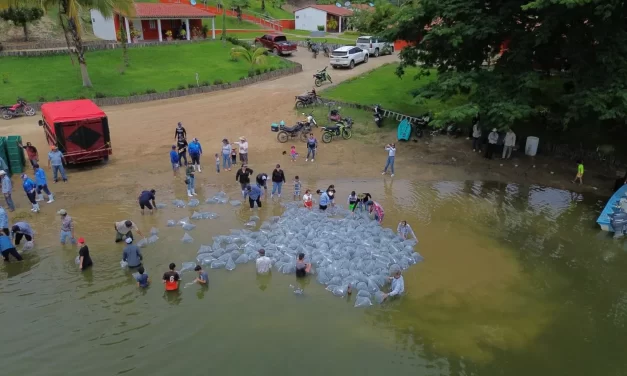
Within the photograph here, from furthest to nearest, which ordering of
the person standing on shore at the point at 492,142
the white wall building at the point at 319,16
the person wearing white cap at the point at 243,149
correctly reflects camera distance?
the white wall building at the point at 319,16 → the person standing on shore at the point at 492,142 → the person wearing white cap at the point at 243,149

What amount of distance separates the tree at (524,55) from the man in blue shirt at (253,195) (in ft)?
27.1

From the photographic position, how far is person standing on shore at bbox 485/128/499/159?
21.1 meters

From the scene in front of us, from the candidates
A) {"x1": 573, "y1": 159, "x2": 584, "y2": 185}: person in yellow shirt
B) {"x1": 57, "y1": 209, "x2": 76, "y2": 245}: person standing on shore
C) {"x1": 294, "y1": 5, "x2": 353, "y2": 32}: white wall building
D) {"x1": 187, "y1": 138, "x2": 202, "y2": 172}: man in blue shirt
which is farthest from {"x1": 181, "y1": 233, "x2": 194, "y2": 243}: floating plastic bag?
{"x1": 294, "y1": 5, "x2": 353, "y2": 32}: white wall building

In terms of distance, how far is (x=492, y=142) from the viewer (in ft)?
69.7

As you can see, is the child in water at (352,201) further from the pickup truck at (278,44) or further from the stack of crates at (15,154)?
the pickup truck at (278,44)

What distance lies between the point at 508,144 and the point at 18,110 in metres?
26.2

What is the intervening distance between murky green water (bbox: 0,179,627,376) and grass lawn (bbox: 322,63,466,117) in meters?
13.4

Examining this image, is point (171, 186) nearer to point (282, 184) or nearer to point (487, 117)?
point (282, 184)

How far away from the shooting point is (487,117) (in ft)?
63.7

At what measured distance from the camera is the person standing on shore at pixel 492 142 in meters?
21.1

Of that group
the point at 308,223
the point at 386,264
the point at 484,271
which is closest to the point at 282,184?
the point at 308,223

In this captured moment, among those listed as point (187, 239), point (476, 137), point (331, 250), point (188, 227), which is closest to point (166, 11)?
point (476, 137)

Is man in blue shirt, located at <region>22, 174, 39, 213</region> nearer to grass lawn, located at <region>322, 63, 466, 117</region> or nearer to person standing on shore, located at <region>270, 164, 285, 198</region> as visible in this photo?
person standing on shore, located at <region>270, 164, 285, 198</region>

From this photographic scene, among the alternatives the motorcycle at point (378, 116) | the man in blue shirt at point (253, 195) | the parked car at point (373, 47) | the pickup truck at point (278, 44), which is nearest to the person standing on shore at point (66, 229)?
the man in blue shirt at point (253, 195)
